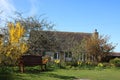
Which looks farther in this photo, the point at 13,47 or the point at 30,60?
the point at 30,60

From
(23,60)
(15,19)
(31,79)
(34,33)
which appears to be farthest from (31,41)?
(31,79)

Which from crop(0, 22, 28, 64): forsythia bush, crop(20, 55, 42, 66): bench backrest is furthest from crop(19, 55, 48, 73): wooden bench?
crop(0, 22, 28, 64): forsythia bush

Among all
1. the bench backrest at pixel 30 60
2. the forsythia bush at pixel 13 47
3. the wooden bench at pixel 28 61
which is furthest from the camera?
the bench backrest at pixel 30 60

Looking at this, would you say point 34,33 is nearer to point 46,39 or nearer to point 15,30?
point 46,39

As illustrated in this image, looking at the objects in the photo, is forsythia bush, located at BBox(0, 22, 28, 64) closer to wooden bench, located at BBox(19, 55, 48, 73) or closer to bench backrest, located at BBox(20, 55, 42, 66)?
wooden bench, located at BBox(19, 55, 48, 73)

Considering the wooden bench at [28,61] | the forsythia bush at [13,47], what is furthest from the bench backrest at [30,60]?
the forsythia bush at [13,47]

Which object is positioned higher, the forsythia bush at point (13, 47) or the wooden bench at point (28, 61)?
the forsythia bush at point (13, 47)

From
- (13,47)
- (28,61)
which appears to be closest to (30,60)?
(28,61)

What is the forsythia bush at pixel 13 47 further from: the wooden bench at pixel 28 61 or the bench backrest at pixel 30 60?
the bench backrest at pixel 30 60

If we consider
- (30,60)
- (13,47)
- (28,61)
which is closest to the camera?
(13,47)

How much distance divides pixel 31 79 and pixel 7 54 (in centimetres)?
417

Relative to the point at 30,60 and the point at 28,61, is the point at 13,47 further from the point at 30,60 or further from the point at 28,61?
the point at 30,60

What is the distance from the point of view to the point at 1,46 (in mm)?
21562

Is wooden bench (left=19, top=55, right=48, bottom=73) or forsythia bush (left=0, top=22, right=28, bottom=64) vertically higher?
forsythia bush (left=0, top=22, right=28, bottom=64)
